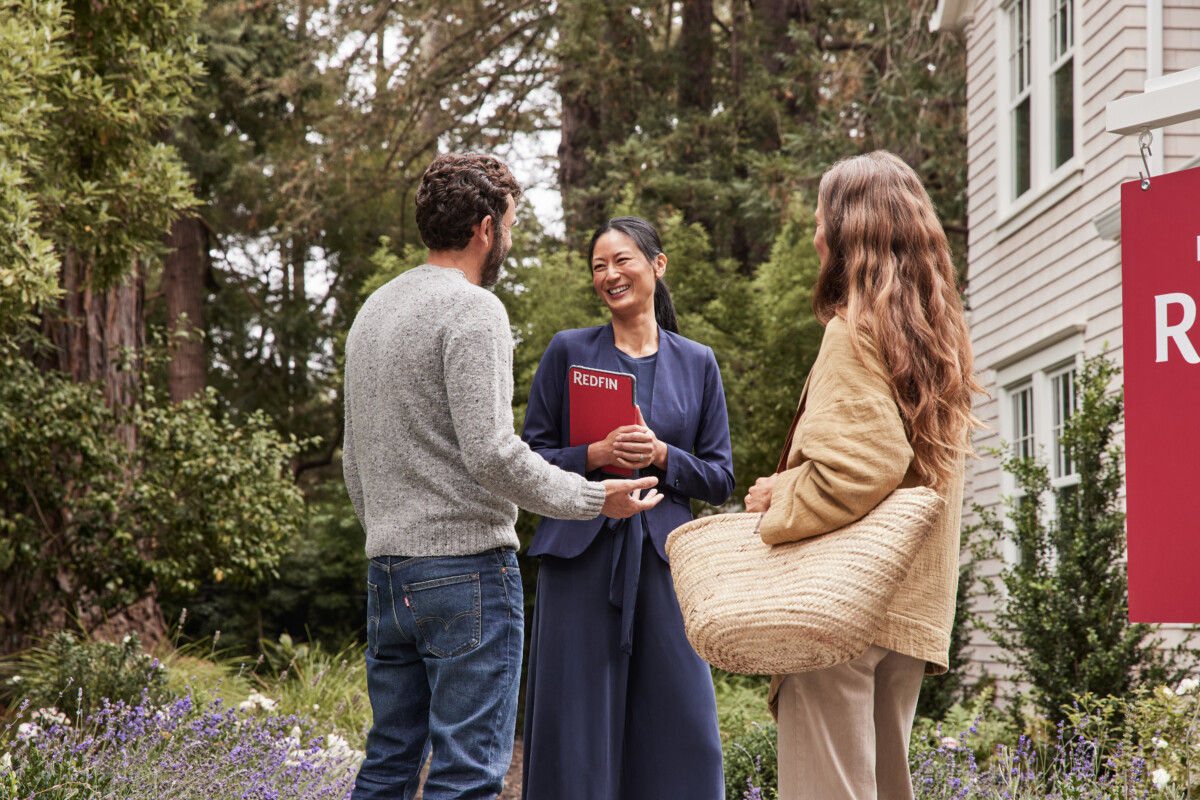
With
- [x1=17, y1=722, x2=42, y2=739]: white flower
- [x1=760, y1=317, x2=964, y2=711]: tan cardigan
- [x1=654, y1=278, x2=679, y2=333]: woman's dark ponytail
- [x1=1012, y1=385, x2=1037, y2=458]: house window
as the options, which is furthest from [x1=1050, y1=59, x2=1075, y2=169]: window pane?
[x1=17, y1=722, x2=42, y2=739]: white flower

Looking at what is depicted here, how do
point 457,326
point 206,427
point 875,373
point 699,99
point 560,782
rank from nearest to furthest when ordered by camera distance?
point 875,373, point 457,326, point 560,782, point 206,427, point 699,99

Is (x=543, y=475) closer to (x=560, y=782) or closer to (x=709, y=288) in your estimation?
(x=560, y=782)

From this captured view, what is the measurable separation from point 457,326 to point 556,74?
14008 mm

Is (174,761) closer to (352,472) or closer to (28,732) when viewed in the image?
(28,732)

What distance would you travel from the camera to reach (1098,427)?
570 centimetres

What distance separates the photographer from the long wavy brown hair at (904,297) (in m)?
2.24

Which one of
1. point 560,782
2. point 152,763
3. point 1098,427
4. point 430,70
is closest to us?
point 560,782

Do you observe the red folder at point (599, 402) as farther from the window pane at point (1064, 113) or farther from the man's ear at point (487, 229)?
the window pane at point (1064, 113)

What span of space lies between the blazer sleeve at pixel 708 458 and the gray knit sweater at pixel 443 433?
1.93 ft

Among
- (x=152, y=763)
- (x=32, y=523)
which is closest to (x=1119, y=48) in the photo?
(x=152, y=763)

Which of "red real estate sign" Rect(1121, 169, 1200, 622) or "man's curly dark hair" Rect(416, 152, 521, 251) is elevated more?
"man's curly dark hair" Rect(416, 152, 521, 251)

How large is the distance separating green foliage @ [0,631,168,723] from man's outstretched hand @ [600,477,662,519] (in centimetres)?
324

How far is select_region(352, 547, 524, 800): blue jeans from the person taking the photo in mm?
2488

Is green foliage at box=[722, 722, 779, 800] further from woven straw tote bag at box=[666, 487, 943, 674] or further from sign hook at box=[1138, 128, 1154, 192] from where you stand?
sign hook at box=[1138, 128, 1154, 192]
